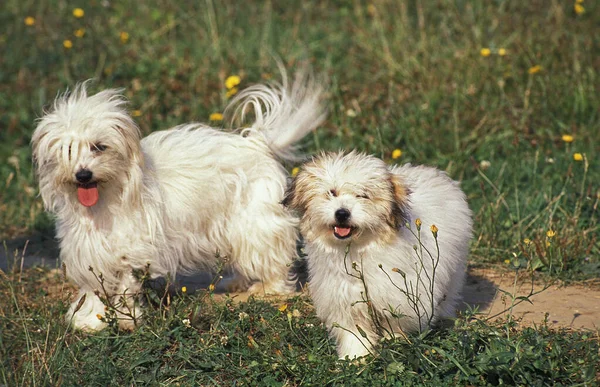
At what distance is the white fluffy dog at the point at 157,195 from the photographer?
480cm

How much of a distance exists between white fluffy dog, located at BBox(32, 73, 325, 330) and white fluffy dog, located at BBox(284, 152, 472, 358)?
0.94 meters

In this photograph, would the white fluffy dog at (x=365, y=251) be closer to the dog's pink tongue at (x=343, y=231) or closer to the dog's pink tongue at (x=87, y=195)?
the dog's pink tongue at (x=343, y=231)

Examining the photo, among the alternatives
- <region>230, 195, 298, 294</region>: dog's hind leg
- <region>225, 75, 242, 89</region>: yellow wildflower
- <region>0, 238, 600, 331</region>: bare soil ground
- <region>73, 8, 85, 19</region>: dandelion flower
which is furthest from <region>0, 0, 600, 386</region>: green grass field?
<region>230, 195, 298, 294</region>: dog's hind leg

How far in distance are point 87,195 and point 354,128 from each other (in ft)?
11.1

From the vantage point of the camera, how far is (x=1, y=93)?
9.02 metres

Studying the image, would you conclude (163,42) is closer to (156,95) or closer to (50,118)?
(156,95)

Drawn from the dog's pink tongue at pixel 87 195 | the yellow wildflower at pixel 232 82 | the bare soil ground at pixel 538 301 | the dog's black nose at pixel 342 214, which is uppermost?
the dog's black nose at pixel 342 214

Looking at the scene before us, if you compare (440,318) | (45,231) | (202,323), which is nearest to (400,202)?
(440,318)

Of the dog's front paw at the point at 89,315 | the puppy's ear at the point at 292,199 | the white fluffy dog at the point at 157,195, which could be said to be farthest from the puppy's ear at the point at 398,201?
the dog's front paw at the point at 89,315

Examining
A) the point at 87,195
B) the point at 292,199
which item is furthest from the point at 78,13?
the point at 292,199

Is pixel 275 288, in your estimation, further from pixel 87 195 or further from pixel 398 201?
pixel 398 201

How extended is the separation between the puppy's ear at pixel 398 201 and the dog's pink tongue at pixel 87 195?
1750 millimetres

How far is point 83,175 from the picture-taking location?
15.4ft

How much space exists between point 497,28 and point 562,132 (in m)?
1.69
